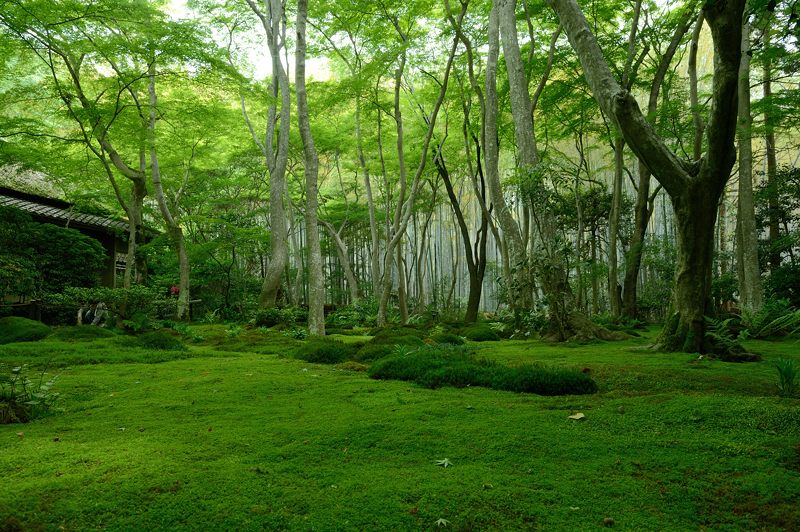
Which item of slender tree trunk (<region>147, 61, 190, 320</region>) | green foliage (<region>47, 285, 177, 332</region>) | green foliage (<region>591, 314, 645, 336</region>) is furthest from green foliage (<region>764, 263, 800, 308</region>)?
slender tree trunk (<region>147, 61, 190, 320</region>)

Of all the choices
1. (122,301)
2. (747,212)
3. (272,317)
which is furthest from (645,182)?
(122,301)

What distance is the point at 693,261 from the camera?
4395 mm

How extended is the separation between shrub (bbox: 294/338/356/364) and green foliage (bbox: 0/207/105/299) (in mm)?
5593

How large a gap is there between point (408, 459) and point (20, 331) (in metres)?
7.04

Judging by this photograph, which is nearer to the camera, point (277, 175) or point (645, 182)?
point (645, 182)

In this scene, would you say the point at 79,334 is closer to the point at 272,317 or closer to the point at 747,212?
the point at 272,317

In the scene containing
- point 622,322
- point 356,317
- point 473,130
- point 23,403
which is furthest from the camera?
point 356,317

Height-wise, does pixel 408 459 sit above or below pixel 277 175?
below

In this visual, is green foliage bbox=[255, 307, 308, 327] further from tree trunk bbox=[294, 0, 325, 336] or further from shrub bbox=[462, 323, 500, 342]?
shrub bbox=[462, 323, 500, 342]

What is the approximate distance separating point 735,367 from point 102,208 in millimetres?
15820

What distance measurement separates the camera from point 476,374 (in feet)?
12.1

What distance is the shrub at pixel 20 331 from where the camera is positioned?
6.54 meters

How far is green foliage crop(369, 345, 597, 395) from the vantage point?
10.9ft

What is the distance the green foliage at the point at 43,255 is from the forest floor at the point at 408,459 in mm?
6400
